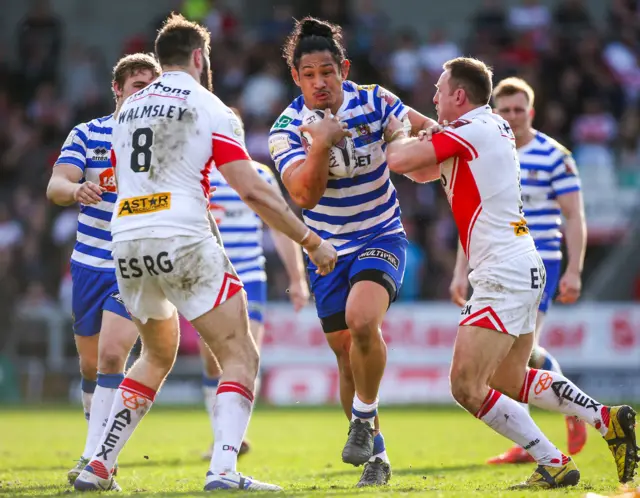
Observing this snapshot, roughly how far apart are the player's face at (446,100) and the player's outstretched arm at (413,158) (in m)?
0.30

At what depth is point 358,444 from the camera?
7.44m

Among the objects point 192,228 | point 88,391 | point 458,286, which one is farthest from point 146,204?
point 458,286

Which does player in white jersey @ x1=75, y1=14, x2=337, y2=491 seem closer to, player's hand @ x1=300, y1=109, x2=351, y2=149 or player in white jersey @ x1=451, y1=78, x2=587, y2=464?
player's hand @ x1=300, y1=109, x2=351, y2=149

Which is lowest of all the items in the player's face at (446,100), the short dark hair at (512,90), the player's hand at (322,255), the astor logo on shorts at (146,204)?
the player's hand at (322,255)

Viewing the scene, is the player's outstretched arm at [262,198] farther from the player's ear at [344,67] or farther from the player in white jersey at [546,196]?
the player in white jersey at [546,196]

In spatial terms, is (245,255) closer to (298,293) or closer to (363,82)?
(298,293)

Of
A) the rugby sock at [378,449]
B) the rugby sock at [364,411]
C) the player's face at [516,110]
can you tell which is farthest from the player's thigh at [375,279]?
the player's face at [516,110]

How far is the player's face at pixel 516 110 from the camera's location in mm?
10180

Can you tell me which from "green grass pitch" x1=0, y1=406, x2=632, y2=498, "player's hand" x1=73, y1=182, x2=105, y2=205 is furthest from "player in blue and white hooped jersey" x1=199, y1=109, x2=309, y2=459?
"player's hand" x1=73, y1=182, x2=105, y2=205

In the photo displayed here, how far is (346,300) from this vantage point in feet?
26.1

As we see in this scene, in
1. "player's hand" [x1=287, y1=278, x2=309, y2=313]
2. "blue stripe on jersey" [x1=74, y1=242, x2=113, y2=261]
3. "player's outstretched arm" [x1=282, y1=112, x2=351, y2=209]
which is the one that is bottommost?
"player's hand" [x1=287, y1=278, x2=309, y2=313]

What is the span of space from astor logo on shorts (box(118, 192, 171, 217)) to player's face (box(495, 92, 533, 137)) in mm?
4396

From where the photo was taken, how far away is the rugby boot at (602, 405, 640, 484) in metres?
7.34

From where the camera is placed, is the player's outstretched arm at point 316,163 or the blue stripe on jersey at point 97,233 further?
the blue stripe on jersey at point 97,233
